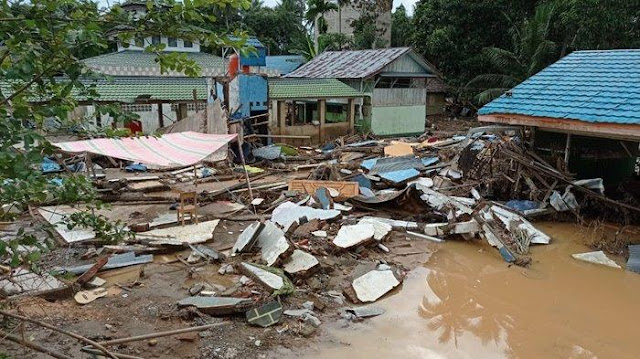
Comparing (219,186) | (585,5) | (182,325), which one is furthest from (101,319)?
(585,5)

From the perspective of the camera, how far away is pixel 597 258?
8.88 metres

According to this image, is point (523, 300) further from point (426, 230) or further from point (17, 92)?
point (17, 92)

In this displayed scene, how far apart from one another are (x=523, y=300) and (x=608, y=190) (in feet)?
Answer: 20.5

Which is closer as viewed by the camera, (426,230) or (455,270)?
(455,270)

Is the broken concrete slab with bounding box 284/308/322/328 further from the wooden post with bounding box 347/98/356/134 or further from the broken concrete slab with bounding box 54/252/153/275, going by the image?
the wooden post with bounding box 347/98/356/134

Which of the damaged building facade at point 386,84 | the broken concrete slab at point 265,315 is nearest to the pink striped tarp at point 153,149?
the broken concrete slab at point 265,315

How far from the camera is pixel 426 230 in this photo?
998cm

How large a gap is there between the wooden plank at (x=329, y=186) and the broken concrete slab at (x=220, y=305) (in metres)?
5.55

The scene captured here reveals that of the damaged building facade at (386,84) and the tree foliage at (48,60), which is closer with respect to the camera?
the tree foliage at (48,60)

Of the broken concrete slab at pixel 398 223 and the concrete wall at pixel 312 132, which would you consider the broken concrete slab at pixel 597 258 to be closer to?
the broken concrete slab at pixel 398 223

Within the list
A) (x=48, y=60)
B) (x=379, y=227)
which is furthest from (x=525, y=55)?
(x=48, y=60)

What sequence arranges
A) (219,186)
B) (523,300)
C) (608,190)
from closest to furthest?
(523,300)
(608,190)
(219,186)

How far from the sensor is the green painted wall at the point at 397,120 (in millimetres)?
24562

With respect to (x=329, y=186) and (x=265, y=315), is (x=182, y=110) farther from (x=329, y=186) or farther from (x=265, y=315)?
(x=265, y=315)
